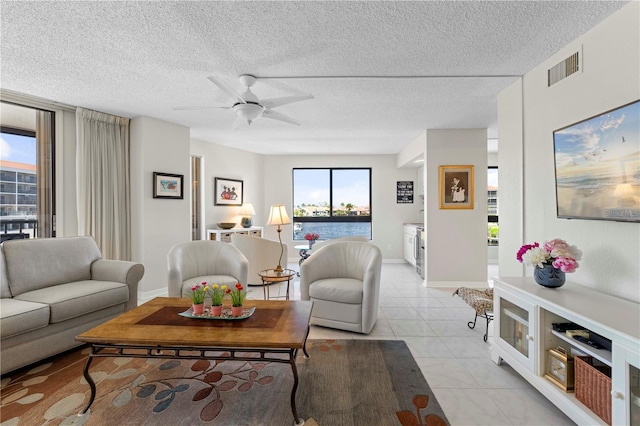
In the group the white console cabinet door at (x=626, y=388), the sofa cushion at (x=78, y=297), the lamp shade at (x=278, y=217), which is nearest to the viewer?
the white console cabinet door at (x=626, y=388)

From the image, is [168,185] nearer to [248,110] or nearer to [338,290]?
[248,110]

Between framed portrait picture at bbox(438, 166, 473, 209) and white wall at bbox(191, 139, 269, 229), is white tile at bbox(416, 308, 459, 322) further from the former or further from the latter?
white wall at bbox(191, 139, 269, 229)

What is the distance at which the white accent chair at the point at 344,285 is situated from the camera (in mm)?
2926

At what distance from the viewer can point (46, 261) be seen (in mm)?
2834

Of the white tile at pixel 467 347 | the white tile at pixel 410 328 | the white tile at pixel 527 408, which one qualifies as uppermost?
the white tile at pixel 410 328

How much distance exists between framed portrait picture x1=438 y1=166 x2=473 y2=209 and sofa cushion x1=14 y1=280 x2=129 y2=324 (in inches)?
178

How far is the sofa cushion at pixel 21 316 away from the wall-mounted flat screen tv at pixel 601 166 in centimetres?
422

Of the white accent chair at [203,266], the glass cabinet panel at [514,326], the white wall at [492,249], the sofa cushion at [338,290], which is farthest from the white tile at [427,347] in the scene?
the white wall at [492,249]

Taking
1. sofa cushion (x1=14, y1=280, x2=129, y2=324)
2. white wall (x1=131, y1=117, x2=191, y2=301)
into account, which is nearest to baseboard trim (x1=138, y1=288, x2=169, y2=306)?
white wall (x1=131, y1=117, x2=191, y2=301)

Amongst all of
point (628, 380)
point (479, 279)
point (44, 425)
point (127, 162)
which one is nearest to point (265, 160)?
point (127, 162)

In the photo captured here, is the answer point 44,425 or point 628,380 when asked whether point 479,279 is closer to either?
point 628,380

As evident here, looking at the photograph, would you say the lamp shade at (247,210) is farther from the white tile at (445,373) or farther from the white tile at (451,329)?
the white tile at (445,373)

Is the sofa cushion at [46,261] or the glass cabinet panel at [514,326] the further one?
the sofa cushion at [46,261]

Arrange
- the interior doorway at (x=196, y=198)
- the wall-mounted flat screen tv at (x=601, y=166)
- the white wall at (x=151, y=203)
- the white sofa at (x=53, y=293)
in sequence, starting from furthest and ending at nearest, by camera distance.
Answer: the interior doorway at (x=196, y=198)
the white wall at (x=151, y=203)
the white sofa at (x=53, y=293)
the wall-mounted flat screen tv at (x=601, y=166)
